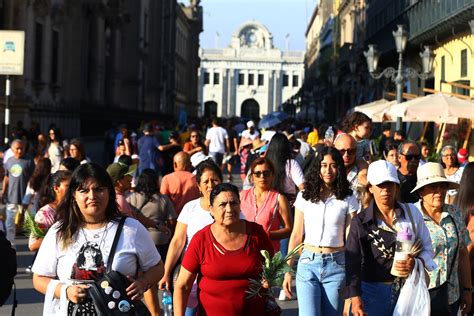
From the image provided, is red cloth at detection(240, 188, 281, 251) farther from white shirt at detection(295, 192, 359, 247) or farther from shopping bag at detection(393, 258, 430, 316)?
shopping bag at detection(393, 258, 430, 316)

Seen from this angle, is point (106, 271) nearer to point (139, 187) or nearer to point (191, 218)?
point (191, 218)

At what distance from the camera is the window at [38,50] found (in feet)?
109

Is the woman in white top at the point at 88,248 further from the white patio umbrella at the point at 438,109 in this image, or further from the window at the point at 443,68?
the window at the point at 443,68

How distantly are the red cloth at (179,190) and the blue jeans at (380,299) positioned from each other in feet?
13.4

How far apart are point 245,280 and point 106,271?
3.29 ft

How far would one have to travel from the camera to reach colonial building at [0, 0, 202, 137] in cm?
3083

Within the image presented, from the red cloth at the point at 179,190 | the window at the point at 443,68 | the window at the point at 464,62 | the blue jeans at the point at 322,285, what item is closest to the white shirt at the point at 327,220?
the blue jeans at the point at 322,285

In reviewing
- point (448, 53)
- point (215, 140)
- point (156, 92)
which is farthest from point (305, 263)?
point (156, 92)

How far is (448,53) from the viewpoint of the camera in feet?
101

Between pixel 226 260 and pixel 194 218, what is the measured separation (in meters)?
1.31

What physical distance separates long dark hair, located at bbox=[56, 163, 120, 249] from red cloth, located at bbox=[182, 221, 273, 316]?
0.76m

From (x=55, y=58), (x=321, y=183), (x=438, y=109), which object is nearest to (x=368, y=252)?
(x=321, y=183)

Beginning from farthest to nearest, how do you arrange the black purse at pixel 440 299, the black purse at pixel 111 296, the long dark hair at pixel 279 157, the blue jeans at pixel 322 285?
the long dark hair at pixel 279 157 < the blue jeans at pixel 322 285 < the black purse at pixel 440 299 < the black purse at pixel 111 296

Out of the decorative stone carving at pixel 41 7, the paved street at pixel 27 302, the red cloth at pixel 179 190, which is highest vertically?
the decorative stone carving at pixel 41 7
